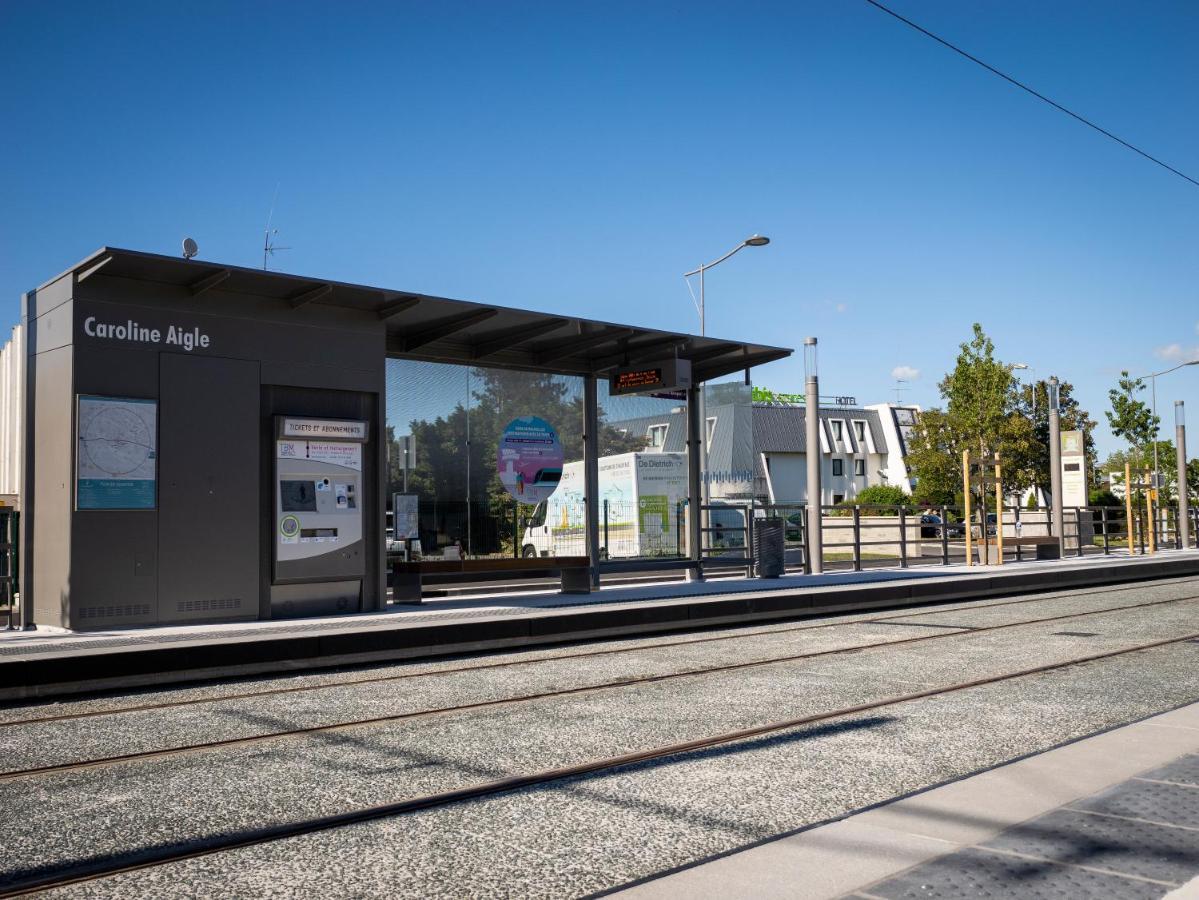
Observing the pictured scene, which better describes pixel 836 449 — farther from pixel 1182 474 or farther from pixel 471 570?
pixel 471 570

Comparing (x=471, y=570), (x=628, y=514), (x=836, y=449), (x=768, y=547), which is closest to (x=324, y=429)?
(x=471, y=570)

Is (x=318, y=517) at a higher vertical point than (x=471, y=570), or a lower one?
higher

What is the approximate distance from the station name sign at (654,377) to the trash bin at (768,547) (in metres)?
3.51

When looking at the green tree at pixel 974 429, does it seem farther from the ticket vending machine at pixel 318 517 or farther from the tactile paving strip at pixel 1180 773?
the tactile paving strip at pixel 1180 773

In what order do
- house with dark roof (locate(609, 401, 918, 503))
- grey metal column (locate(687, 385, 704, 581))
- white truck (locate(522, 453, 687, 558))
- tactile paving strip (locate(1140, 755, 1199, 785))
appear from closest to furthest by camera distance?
1. tactile paving strip (locate(1140, 755, 1199, 785))
2. white truck (locate(522, 453, 687, 558))
3. grey metal column (locate(687, 385, 704, 581))
4. house with dark roof (locate(609, 401, 918, 503))

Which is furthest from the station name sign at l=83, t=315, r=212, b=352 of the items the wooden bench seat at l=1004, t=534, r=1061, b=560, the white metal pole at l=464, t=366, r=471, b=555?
the wooden bench seat at l=1004, t=534, r=1061, b=560

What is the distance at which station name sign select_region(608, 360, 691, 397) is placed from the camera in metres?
17.9

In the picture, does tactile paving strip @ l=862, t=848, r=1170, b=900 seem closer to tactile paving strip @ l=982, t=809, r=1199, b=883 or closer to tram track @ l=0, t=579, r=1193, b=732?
tactile paving strip @ l=982, t=809, r=1199, b=883

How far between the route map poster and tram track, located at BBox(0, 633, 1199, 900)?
8.08 m

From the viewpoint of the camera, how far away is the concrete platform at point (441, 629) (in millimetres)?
9414

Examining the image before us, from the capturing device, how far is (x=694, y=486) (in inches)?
774

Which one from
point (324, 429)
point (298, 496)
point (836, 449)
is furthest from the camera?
point (836, 449)

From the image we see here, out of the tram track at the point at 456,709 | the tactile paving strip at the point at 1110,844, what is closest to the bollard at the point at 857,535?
the tram track at the point at 456,709

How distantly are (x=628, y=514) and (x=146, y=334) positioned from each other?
8.94 metres
